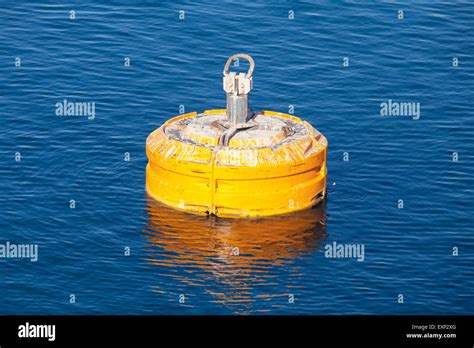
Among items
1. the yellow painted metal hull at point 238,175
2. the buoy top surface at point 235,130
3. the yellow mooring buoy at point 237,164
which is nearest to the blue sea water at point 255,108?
the yellow painted metal hull at point 238,175

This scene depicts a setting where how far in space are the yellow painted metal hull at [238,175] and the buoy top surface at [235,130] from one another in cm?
22

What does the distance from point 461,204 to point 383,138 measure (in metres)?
6.89

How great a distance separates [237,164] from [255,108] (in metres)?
11.9

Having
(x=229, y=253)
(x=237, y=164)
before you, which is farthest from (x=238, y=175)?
(x=229, y=253)

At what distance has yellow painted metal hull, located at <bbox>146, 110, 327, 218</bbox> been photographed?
5391cm

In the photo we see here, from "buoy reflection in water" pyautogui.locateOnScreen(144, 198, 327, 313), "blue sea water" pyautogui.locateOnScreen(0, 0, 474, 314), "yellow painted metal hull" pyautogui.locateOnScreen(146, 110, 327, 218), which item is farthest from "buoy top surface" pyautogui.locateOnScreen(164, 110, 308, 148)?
"blue sea water" pyautogui.locateOnScreen(0, 0, 474, 314)

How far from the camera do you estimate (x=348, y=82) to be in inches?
2694

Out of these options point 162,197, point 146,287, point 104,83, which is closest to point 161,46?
point 104,83

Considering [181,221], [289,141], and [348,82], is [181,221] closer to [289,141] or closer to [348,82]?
[289,141]

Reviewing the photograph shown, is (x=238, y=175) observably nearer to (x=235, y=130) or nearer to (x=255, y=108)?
(x=235, y=130)

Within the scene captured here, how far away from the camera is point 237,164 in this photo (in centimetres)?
5381

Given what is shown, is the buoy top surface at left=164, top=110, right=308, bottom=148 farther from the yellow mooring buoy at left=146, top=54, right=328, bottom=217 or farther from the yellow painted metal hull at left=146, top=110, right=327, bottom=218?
the yellow painted metal hull at left=146, top=110, right=327, bottom=218

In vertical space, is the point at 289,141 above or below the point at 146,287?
above

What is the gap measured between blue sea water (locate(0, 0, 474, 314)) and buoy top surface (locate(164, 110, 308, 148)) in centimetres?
270
